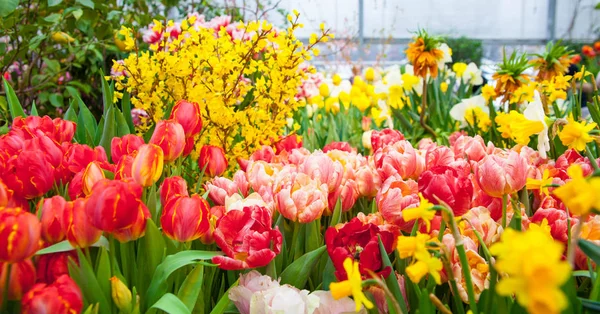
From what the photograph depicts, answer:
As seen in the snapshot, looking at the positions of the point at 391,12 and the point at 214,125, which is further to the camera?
the point at 391,12

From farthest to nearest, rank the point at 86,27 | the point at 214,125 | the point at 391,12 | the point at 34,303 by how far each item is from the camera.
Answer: the point at 391,12 < the point at 86,27 < the point at 214,125 < the point at 34,303

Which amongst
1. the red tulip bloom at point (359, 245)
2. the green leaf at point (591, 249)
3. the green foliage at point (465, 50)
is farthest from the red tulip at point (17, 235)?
the green foliage at point (465, 50)

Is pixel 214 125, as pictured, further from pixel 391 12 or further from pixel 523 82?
pixel 391 12

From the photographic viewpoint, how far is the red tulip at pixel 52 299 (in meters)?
0.41

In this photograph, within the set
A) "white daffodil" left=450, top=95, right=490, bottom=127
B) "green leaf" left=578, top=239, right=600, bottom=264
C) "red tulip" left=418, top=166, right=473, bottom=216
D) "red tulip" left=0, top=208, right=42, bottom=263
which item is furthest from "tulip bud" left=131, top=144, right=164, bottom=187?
"white daffodil" left=450, top=95, right=490, bottom=127

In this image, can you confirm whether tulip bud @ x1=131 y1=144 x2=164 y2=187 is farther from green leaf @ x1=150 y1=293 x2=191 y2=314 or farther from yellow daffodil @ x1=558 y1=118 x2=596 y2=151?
yellow daffodil @ x1=558 y1=118 x2=596 y2=151

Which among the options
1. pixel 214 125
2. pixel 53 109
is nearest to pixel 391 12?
pixel 53 109

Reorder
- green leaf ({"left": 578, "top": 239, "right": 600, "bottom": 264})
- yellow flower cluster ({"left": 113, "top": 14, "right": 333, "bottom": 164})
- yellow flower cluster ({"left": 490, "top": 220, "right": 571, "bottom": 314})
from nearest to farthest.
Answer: yellow flower cluster ({"left": 490, "top": 220, "right": 571, "bottom": 314}), green leaf ({"left": 578, "top": 239, "right": 600, "bottom": 264}), yellow flower cluster ({"left": 113, "top": 14, "right": 333, "bottom": 164})

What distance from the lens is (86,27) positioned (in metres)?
1.51

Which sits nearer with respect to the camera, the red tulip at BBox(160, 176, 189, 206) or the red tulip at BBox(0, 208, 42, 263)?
the red tulip at BBox(0, 208, 42, 263)

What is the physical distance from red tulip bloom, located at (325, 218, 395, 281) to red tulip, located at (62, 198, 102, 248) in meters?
0.21

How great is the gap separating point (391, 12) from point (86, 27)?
8394 mm

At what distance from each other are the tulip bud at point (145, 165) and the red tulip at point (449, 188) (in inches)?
→ 10.1

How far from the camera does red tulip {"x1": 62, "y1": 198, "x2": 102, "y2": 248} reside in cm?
47
